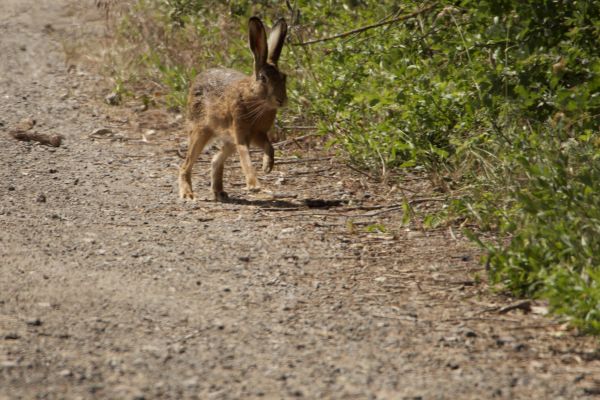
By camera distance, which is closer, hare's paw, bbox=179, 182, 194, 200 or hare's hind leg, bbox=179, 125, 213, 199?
hare's paw, bbox=179, 182, 194, 200

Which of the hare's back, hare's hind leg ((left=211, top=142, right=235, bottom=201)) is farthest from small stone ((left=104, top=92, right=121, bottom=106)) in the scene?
hare's hind leg ((left=211, top=142, right=235, bottom=201))

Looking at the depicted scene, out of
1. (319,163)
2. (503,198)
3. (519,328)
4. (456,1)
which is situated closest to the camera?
(519,328)

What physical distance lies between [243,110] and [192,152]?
1.89ft

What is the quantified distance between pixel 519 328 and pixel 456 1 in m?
2.50

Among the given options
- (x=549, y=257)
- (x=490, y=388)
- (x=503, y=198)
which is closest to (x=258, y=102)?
(x=503, y=198)

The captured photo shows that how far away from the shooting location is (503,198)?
18.8ft

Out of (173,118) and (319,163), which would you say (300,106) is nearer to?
(319,163)

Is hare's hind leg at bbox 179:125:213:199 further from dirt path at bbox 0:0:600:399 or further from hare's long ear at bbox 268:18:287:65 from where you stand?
hare's long ear at bbox 268:18:287:65

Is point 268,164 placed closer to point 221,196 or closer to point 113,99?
point 221,196

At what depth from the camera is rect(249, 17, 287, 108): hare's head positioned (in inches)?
284

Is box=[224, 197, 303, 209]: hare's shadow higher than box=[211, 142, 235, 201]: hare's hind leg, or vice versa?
box=[211, 142, 235, 201]: hare's hind leg

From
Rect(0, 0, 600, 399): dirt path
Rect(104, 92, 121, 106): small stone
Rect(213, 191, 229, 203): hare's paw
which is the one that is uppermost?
Rect(104, 92, 121, 106): small stone

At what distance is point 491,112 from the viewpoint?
6.21 meters

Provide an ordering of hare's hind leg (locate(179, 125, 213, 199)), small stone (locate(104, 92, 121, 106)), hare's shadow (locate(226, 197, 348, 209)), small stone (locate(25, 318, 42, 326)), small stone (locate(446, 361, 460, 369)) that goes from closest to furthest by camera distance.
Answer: small stone (locate(446, 361, 460, 369))
small stone (locate(25, 318, 42, 326))
hare's shadow (locate(226, 197, 348, 209))
hare's hind leg (locate(179, 125, 213, 199))
small stone (locate(104, 92, 121, 106))
